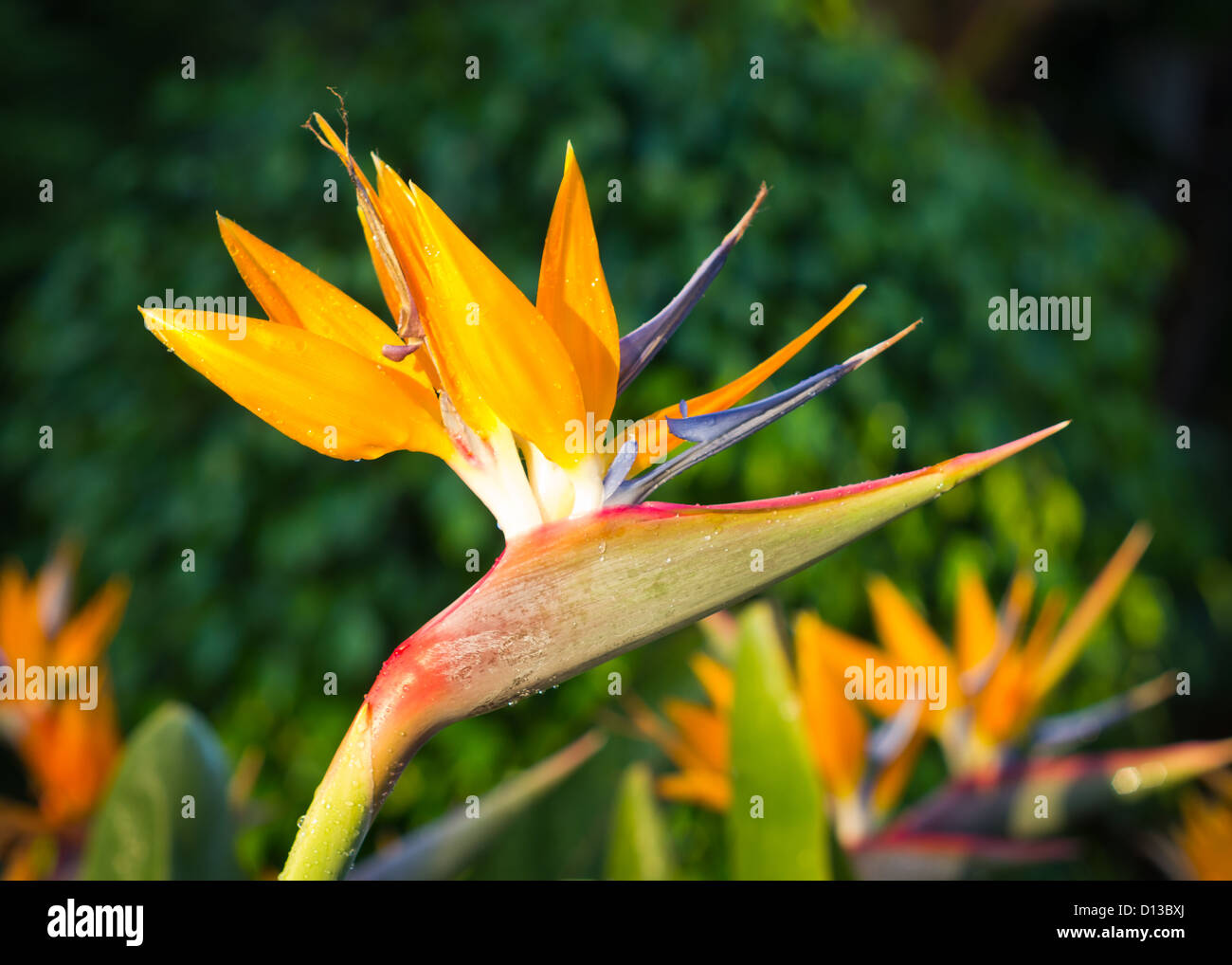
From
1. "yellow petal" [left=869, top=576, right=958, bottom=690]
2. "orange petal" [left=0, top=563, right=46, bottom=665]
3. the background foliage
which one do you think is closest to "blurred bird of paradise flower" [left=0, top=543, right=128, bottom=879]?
A: "orange petal" [left=0, top=563, right=46, bottom=665]

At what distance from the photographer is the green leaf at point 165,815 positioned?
42 cm

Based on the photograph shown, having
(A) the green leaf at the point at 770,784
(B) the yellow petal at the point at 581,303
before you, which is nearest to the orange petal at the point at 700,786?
(A) the green leaf at the point at 770,784

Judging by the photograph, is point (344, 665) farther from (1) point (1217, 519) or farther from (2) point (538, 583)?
(1) point (1217, 519)

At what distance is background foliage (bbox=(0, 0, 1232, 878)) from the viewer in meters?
1.16

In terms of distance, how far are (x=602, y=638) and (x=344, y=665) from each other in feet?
3.19

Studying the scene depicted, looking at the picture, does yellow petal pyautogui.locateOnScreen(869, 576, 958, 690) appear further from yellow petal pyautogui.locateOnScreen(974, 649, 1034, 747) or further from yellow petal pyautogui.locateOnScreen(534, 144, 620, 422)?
yellow petal pyautogui.locateOnScreen(534, 144, 620, 422)

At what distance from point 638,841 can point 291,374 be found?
0.25m

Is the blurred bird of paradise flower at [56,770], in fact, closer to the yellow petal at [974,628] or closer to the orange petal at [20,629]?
the orange petal at [20,629]

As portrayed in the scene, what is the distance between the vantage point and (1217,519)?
2.28 meters

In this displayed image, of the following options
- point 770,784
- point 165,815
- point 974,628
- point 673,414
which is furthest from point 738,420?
point 974,628

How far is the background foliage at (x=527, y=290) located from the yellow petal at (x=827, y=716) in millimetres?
565

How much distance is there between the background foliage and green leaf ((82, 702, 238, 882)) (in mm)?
666

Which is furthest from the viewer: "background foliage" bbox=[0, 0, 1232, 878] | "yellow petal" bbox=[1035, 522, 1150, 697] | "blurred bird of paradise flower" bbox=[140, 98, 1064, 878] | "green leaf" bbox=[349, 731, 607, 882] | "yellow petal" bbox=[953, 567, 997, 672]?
"background foliage" bbox=[0, 0, 1232, 878]
